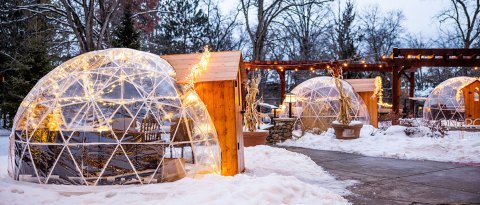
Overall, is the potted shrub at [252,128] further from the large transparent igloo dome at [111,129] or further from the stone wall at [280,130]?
the large transparent igloo dome at [111,129]

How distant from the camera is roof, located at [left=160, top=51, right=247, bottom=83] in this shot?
6566mm

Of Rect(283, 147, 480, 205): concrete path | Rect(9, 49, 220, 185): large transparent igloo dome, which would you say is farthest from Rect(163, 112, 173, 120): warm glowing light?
Rect(283, 147, 480, 205): concrete path

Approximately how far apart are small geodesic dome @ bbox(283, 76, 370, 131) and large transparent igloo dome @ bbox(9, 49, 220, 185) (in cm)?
900

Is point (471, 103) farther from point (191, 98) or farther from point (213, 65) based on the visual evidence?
point (191, 98)

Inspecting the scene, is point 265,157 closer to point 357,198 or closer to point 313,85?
point 357,198

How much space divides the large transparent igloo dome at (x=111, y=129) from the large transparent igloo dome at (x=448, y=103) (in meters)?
16.2

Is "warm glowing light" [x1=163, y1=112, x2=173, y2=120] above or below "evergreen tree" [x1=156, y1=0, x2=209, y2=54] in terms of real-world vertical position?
below

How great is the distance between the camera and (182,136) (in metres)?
5.86

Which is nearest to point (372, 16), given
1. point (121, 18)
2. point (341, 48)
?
point (341, 48)

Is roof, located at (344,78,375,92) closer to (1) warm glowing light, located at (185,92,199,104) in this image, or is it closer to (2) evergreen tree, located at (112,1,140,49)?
(2) evergreen tree, located at (112,1,140,49)

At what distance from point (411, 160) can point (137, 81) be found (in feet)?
22.3

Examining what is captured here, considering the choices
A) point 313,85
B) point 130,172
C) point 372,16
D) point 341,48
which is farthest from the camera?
point 372,16

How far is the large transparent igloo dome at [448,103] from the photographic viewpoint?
61.5 feet

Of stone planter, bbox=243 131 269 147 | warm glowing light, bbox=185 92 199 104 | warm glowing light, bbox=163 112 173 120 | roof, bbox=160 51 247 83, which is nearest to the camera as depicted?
warm glowing light, bbox=163 112 173 120
